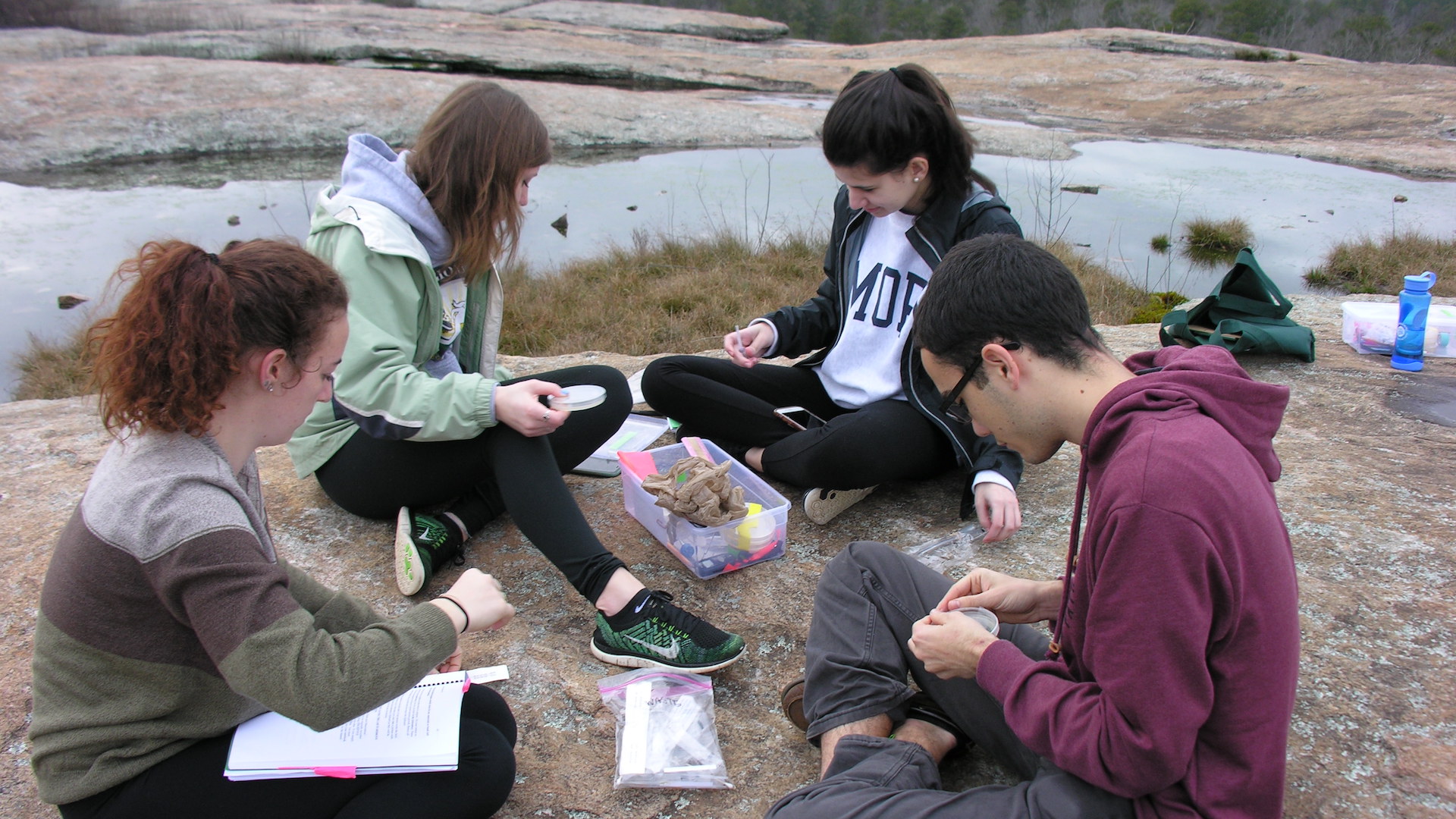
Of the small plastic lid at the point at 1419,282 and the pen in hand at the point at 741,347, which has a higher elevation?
the small plastic lid at the point at 1419,282

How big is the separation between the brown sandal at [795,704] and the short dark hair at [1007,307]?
852mm

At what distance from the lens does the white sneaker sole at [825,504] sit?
286 cm

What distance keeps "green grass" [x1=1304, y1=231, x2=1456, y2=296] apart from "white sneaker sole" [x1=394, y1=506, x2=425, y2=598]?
7.42 meters

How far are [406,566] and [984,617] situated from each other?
5.43 feet

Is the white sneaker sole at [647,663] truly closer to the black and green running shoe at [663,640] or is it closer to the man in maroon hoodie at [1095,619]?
the black and green running shoe at [663,640]

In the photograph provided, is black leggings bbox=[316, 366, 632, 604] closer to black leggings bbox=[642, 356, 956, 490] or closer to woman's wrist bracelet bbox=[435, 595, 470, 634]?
black leggings bbox=[642, 356, 956, 490]

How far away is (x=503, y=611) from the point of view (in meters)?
1.68

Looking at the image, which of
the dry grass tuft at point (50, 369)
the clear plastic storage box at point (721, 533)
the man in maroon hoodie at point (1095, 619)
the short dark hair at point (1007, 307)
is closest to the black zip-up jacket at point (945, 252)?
the clear plastic storage box at point (721, 533)

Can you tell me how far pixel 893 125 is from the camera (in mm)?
2572

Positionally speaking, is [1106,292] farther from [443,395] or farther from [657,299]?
[443,395]

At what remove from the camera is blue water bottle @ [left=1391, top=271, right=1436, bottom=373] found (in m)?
3.95

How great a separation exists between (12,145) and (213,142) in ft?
7.15

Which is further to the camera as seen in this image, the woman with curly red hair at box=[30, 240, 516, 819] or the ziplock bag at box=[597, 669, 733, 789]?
the ziplock bag at box=[597, 669, 733, 789]

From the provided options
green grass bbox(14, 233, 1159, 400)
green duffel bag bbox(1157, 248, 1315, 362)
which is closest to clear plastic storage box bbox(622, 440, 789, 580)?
green duffel bag bbox(1157, 248, 1315, 362)
